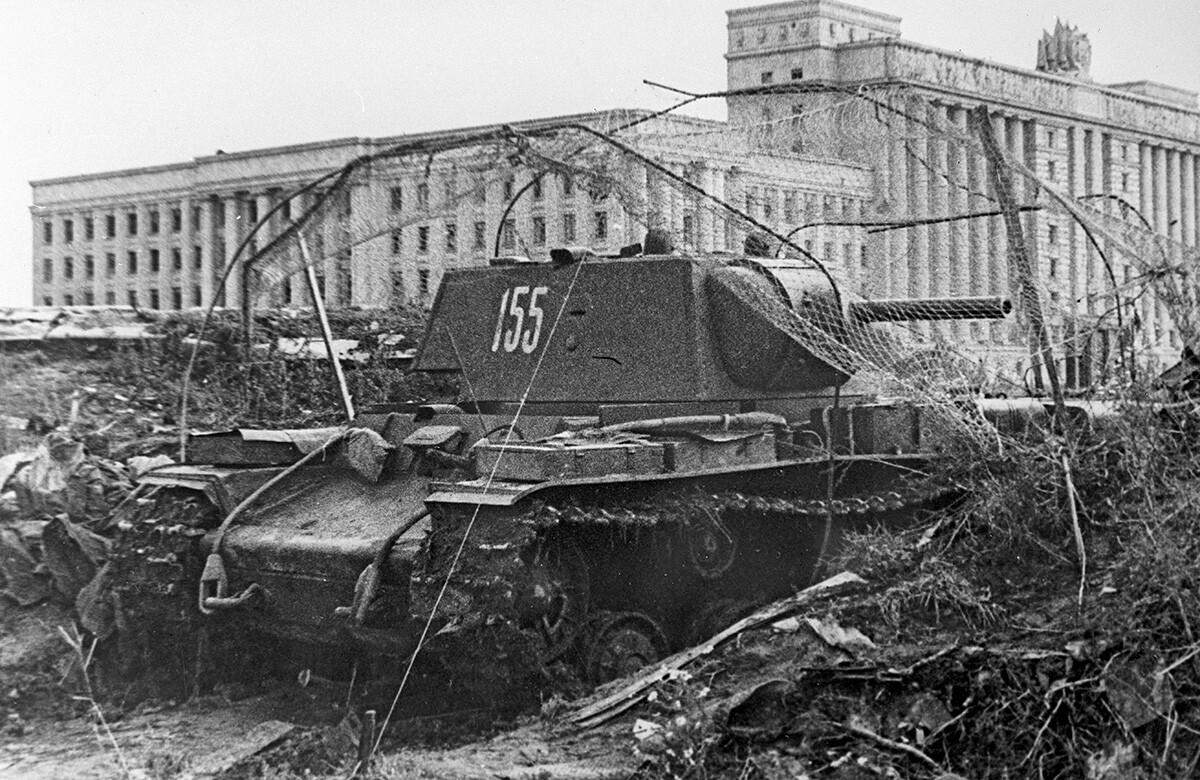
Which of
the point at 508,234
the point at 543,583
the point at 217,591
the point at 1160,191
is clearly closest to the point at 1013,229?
the point at 543,583

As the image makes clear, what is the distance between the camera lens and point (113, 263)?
1238 inches

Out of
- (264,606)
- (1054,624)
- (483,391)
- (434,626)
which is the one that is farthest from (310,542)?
(1054,624)

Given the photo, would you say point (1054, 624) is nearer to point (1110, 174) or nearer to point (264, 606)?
point (264, 606)

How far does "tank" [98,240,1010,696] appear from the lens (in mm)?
8039

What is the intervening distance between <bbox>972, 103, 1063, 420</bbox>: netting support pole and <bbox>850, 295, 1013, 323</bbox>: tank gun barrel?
0.56 metres

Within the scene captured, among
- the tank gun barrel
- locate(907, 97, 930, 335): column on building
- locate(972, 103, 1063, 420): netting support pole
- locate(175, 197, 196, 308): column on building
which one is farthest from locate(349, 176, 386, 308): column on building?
locate(972, 103, 1063, 420): netting support pole

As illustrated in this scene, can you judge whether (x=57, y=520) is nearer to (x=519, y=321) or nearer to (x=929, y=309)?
(x=519, y=321)

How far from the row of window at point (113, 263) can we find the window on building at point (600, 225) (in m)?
11.2

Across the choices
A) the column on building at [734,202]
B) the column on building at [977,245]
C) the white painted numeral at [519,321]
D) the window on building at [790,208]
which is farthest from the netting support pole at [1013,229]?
the column on building at [977,245]

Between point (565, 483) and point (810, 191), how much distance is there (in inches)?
387

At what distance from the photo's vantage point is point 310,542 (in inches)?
351

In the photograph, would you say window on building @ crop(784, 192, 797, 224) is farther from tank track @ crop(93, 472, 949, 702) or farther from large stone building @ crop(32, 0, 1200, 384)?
tank track @ crop(93, 472, 949, 702)

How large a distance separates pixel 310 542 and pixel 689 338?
257 cm

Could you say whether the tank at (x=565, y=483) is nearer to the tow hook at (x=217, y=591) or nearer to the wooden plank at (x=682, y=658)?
the tow hook at (x=217, y=591)
